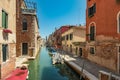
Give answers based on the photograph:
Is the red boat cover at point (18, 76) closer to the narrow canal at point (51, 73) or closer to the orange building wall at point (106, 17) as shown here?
the narrow canal at point (51, 73)

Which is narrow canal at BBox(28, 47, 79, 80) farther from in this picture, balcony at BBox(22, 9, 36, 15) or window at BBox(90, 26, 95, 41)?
balcony at BBox(22, 9, 36, 15)

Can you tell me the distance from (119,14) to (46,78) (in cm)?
889

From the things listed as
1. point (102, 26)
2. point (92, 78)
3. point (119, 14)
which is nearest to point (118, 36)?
point (119, 14)

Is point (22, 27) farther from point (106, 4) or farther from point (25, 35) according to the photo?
point (106, 4)

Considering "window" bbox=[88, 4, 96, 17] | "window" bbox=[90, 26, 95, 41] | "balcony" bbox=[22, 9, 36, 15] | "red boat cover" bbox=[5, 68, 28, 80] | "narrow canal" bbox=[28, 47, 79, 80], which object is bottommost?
"narrow canal" bbox=[28, 47, 79, 80]

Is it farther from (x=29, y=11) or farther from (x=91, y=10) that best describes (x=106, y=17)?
(x=29, y=11)

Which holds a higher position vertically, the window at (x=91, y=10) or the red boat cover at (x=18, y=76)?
the window at (x=91, y=10)

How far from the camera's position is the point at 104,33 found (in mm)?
17234

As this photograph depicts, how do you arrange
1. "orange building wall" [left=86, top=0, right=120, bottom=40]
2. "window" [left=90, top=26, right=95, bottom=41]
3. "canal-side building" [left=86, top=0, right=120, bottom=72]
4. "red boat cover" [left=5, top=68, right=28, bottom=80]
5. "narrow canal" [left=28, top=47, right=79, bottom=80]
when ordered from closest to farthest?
"red boat cover" [left=5, top=68, right=28, bottom=80] < "canal-side building" [left=86, top=0, right=120, bottom=72] < "orange building wall" [left=86, top=0, right=120, bottom=40] < "narrow canal" [left=28, top=47, right=79, bottom=80] < "window" [left=90, top=26, right=95, bottom=41]

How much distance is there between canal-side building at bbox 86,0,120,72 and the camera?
14.7 m

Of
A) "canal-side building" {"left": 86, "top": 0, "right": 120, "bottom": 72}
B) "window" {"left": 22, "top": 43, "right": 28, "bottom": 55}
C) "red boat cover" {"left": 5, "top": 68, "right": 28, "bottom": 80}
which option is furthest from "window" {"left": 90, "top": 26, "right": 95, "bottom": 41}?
"window" {"left": 22, "top": 43, "right": 28, "bottom": 55}

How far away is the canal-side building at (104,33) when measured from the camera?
14.7 meters

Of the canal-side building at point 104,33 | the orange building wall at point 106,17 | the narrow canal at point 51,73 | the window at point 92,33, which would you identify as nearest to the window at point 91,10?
the canal-side building at point 104,33

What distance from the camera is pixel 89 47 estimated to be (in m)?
22.0
